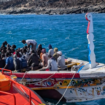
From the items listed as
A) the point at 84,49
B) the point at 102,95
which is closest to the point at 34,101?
the point at 102,95

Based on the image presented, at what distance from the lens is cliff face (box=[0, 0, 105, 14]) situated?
314 feet

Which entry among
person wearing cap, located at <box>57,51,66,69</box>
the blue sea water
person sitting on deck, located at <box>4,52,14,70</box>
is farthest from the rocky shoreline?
person sitting on deck, located at <box>4,52,14,70</box>

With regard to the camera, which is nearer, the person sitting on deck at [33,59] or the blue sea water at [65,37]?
the person sitting on deck at [33,59]

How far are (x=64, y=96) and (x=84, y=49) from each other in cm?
1113

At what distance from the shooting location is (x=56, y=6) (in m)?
117

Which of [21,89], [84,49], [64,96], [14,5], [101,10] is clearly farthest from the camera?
[14,5]

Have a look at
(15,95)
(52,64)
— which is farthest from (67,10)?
(15,95)

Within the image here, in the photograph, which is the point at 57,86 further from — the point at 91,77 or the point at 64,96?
the point at 91,77

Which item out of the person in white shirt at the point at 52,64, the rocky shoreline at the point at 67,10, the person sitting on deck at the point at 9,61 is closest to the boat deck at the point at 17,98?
the person in white shirt at the point at 52,64

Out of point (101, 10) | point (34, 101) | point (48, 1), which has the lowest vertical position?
point (34, 101)

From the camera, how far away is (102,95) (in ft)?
29.6

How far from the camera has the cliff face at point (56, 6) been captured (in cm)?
9556

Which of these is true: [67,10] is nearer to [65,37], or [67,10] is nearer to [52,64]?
[65,37]

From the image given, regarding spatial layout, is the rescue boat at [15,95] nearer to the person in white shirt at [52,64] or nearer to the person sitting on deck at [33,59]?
the person in white shirt at [52,64]
